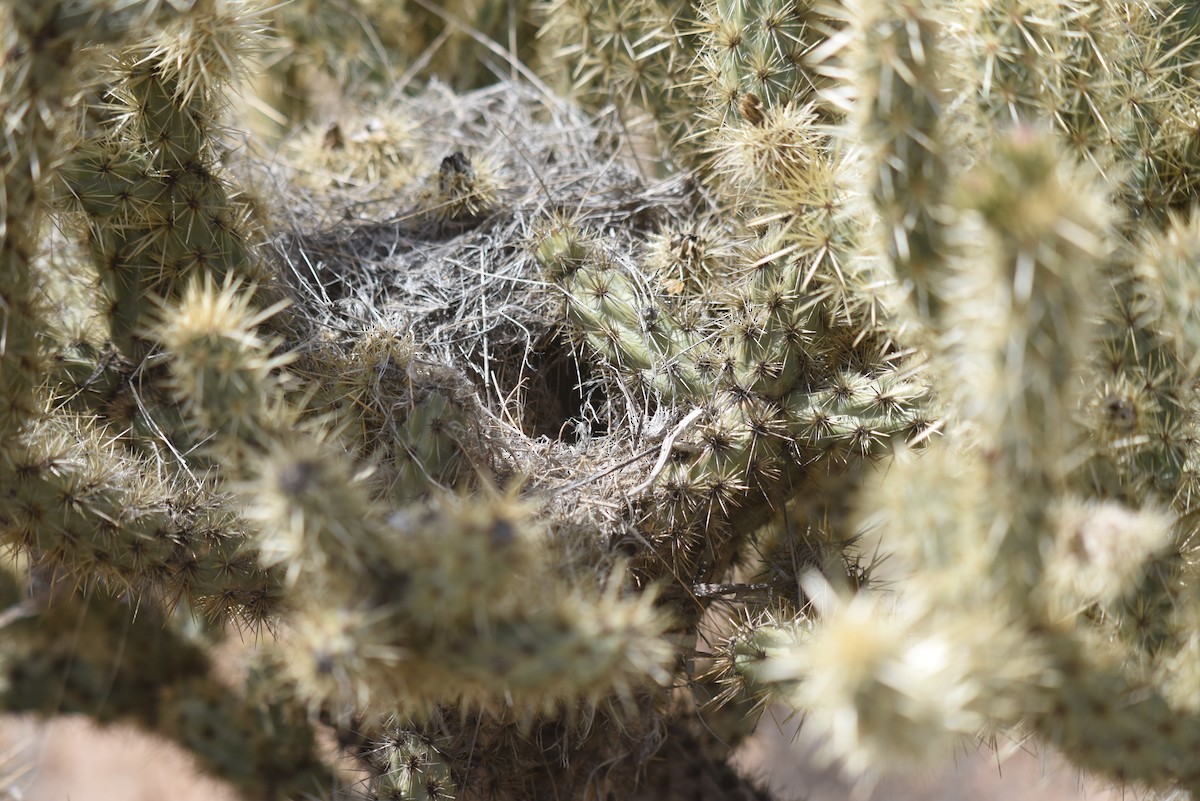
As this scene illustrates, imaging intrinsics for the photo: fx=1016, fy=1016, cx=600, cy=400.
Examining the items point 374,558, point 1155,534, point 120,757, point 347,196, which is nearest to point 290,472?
point 374,558

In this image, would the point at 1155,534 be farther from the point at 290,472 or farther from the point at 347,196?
the point at 347,196

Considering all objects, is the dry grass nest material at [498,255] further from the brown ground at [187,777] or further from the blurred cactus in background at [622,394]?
the brown ground at [187,777]

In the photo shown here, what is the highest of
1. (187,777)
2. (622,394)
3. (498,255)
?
(498,255)

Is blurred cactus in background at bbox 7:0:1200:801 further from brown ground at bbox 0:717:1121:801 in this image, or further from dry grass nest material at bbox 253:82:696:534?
brown ground at bbox 0:717:1121:801

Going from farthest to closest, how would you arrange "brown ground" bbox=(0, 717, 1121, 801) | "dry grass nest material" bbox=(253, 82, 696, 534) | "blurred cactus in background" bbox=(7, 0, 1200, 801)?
"brown ground" bbox=(0, 717, 1121, 801) < "dry grass nest material" bbox=(253, 82, 696, 534) < "blurred cactus in background" bbox=(7, 0, 1200, 801)

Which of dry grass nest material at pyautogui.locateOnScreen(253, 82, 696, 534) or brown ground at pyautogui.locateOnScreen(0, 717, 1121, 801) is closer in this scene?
dry grass nest material at pyautogui.locateOnScreen(253, 82, 696, 534)

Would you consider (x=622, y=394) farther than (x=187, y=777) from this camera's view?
No

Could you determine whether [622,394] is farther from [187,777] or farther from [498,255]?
[187,777]

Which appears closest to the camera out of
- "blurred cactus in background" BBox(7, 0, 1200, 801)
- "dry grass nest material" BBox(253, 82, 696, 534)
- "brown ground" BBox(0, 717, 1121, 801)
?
"blurred cactus in background" BBox(7, 0, 1200, 801)

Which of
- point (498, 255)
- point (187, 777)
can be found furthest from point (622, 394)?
point (187, 777)


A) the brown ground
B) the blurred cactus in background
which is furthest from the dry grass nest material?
the brown ground
